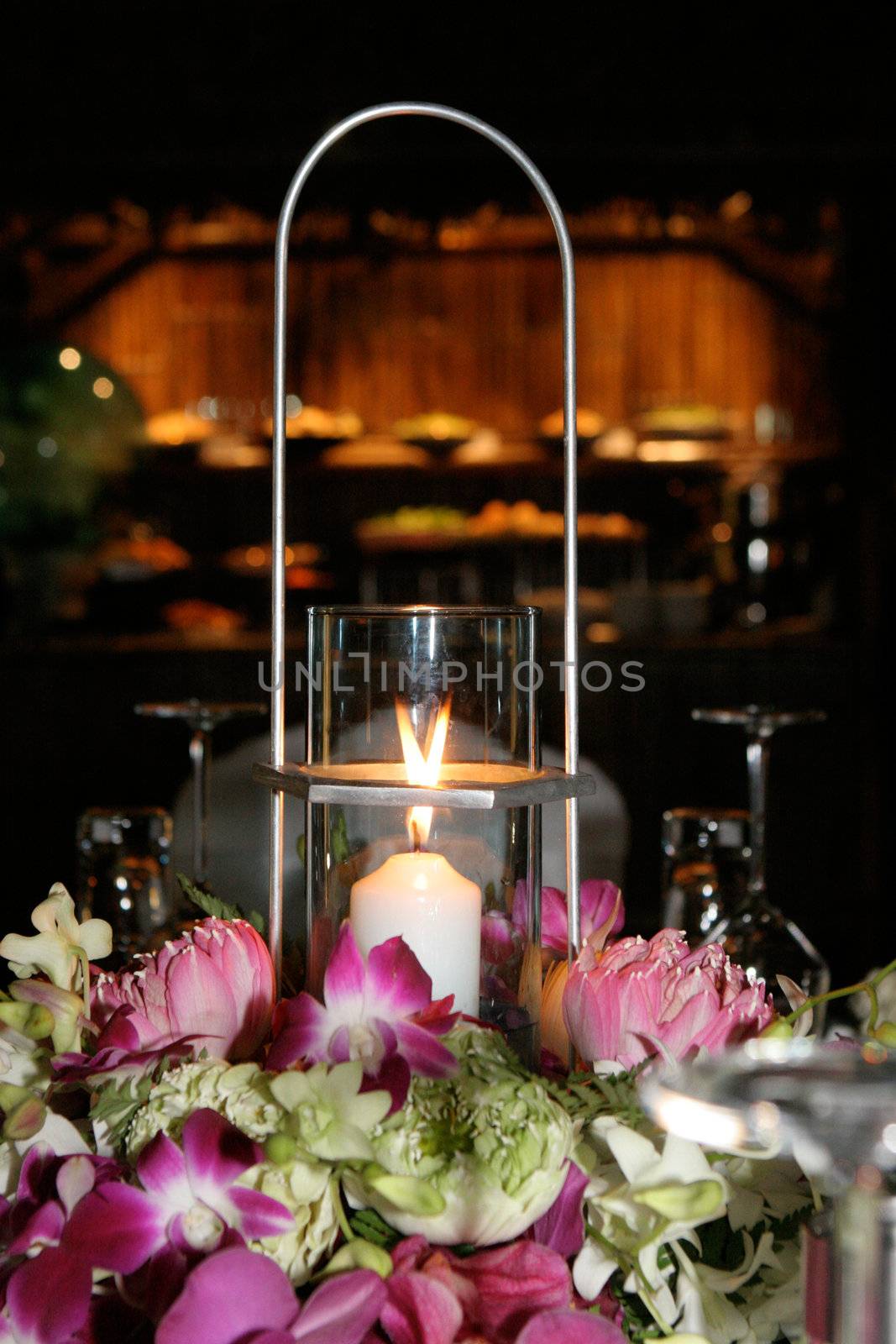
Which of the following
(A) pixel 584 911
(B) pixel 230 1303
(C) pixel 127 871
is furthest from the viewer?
(C) pixel 127 871

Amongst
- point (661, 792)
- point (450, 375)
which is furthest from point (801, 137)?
point (661, 792)

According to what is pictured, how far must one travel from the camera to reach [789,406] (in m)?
3.74

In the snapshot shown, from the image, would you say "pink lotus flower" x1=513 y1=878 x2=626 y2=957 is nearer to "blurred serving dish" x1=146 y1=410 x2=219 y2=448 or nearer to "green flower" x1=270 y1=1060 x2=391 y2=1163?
→ "green flower" x1=270 y1=1060 x2=391 y2=1163

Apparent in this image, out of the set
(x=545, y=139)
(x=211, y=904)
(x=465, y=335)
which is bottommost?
(x=211, y=904)

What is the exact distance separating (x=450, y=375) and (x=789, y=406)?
89 centimetres

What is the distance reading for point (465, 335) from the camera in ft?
12.4

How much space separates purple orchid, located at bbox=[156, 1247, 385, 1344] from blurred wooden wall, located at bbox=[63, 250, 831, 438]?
11.2ft

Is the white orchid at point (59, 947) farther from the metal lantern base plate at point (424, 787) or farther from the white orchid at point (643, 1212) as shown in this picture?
the white orchid at point (643, 1212)

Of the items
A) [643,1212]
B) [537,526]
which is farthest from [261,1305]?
[537,526]

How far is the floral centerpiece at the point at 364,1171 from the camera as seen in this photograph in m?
0.38

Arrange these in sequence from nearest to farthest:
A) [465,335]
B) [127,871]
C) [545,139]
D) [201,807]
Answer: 1. [127,871]
2. [201,807]
3. [545,139]
4. [465,335]

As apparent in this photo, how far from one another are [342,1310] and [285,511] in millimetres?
300

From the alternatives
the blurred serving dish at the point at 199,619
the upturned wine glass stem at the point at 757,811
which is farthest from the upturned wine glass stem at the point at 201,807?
the blurred serving dish at the point at 199,619

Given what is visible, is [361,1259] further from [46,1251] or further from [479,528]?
[479,528]
